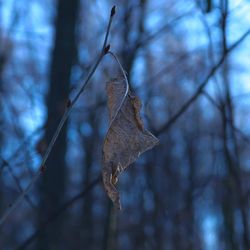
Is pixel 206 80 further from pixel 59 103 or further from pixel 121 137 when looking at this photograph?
pixel 59 103

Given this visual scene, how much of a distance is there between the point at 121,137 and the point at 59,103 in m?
3.06

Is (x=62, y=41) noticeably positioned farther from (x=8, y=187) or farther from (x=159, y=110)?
(x=159, y=110)

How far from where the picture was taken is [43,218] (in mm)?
4352

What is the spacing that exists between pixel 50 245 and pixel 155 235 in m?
0.75

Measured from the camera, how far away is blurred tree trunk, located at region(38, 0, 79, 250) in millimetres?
4730

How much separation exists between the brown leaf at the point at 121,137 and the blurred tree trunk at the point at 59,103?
2.66 meters

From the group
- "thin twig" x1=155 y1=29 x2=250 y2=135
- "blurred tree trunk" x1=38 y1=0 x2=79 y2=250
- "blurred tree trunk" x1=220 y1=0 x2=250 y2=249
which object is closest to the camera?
"thin twig" x1=155 y1=29 x2=250 y2=135

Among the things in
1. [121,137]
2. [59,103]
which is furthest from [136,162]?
[121,137]

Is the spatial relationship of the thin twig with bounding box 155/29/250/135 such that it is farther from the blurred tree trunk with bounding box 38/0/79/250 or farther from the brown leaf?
the blurred tree trunk with bounding box 38/0/79/250

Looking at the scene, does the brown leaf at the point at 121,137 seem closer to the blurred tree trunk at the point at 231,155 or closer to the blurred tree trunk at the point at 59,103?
the blurred tree trunk at the point at 231,155

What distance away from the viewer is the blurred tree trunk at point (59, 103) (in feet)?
15.5

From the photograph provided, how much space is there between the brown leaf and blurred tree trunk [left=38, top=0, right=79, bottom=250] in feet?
8.73

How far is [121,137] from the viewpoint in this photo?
1687mm

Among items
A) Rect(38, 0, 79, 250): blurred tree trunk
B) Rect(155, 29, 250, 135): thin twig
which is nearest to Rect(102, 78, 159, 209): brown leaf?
Rect(155, 29, 250, 135): thin twig
